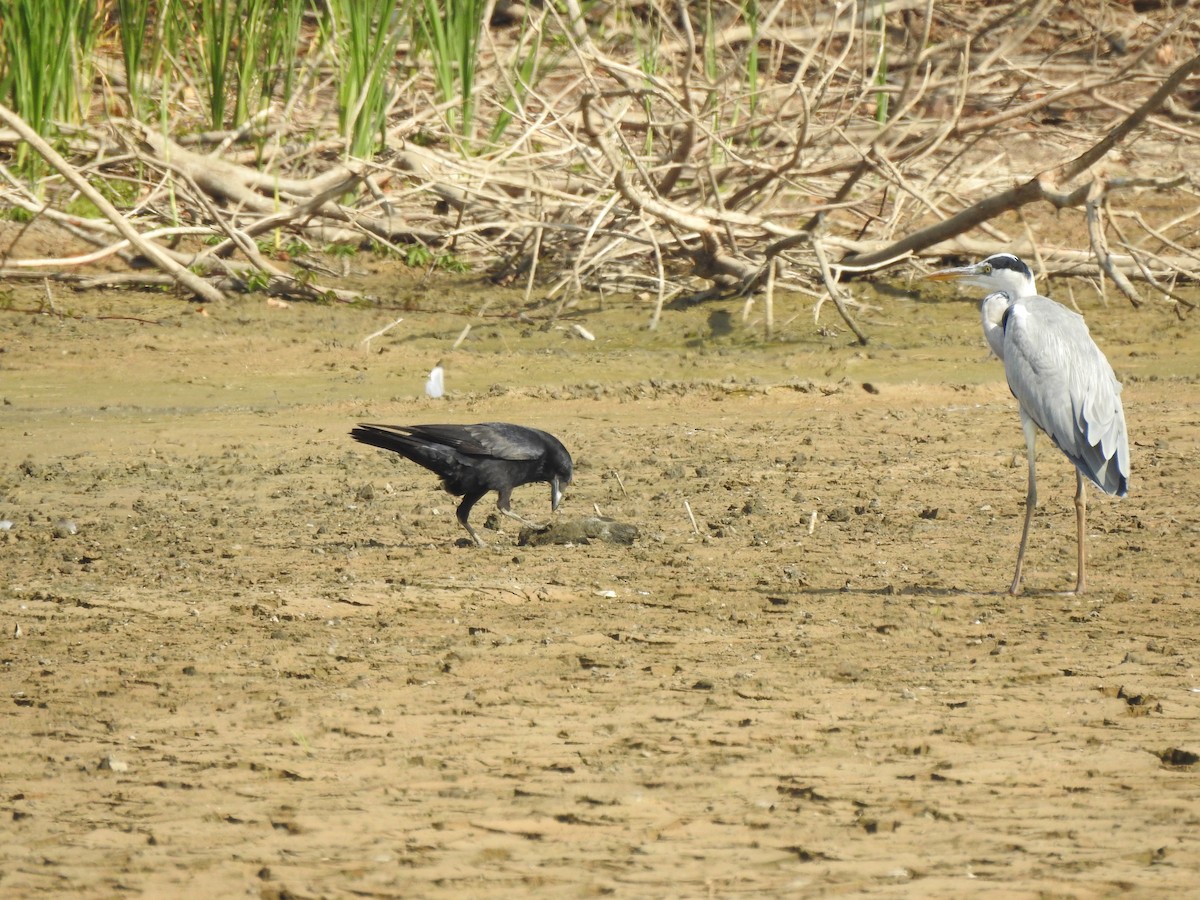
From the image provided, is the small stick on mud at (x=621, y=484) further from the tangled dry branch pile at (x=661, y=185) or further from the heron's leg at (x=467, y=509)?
the tangled dry branch pile at (x=661, y=185)

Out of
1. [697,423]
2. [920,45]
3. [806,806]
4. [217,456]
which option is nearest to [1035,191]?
[920,45]

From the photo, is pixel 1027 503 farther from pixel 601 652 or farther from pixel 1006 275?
pixel 601 652

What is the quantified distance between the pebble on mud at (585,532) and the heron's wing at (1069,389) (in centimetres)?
152

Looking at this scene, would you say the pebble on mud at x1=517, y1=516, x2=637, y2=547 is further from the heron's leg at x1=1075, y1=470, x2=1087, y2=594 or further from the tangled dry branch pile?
the tangled dry branch pile

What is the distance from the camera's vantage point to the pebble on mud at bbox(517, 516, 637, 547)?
19.7ft

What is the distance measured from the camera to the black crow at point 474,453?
6.11m

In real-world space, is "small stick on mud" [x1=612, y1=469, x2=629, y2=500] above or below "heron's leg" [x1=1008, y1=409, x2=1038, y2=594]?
below

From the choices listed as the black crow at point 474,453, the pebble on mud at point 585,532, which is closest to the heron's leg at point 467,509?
the black crow at point 474,453

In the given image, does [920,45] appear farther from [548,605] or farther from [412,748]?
[412,748]

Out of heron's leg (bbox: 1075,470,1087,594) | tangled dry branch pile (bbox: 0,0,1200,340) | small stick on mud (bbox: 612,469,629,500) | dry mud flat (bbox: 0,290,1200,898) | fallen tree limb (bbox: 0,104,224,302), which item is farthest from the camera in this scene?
tangled dry branch pile (bbox: 0,0,1200,340)

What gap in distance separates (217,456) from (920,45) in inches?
179

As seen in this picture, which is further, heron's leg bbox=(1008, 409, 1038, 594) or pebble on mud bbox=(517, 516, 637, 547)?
pebble on mud bbox=(517, 516, 637, 547)

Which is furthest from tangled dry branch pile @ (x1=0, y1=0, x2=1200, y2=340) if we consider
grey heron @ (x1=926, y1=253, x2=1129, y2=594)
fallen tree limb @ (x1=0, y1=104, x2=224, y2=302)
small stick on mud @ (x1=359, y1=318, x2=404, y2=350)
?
grey heron @ (x1=926, y1=253, x2=1129, y2=594)

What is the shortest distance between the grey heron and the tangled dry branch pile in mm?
3096
